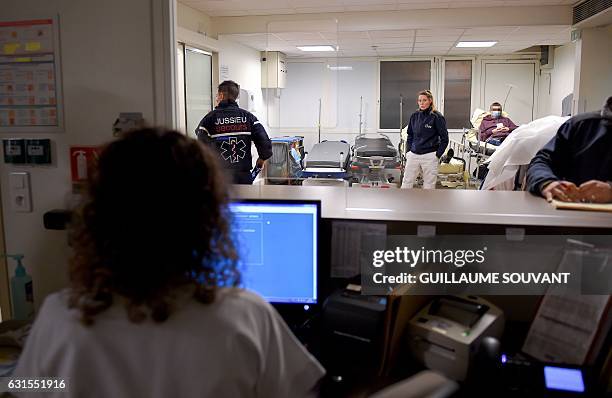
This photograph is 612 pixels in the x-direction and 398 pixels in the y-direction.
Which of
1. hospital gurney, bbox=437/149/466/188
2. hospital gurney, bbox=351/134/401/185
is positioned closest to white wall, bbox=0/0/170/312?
hospital gurney, bbox=351/134/401/185

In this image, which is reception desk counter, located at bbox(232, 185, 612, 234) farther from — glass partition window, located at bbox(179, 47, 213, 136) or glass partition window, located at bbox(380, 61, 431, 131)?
glass partition window, located at bbox(380, 61, 431, 131)

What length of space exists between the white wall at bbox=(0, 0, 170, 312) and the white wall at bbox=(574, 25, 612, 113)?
6.40m

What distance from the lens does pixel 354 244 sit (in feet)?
5.16

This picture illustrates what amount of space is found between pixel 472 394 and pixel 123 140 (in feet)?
3.07

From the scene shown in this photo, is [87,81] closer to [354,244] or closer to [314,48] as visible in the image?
[354,244]

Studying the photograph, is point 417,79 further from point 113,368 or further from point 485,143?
point 113,368

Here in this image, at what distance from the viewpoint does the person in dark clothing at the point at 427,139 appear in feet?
20.9

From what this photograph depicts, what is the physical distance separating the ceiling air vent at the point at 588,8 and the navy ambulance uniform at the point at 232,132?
13.1ft

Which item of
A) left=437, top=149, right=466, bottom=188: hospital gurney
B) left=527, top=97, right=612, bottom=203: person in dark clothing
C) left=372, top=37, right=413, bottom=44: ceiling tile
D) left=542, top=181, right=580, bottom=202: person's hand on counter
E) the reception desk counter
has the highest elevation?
left=372, top=37, right=413, bottom=44: ceiling tile

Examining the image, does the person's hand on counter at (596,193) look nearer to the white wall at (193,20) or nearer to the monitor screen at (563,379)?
the monitor screen at (563,379)

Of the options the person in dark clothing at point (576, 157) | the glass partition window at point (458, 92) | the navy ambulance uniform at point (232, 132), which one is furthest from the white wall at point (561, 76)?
the person in dark clothing at point (576, 157)

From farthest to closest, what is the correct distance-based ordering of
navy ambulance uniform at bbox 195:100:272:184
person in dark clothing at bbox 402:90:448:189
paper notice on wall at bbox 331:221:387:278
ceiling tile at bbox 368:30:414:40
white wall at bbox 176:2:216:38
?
ceiling tile at bbox 368:30:414:40 < person in dark clothing at bbox 402:90:448:189 < white wall at bbox 176:2:216:38 < navy ambulance uniform at bbox 195:100:272:184 < paper notice on wall at bbox 331:221:387:278

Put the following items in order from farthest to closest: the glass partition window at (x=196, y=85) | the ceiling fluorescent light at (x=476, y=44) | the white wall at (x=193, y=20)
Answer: the ceiling fluorescent light at (x=476, y=44), the glass partition window at (x=196, y=85), the white wall at (x=193, y=20)

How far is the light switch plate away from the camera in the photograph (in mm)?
1810
